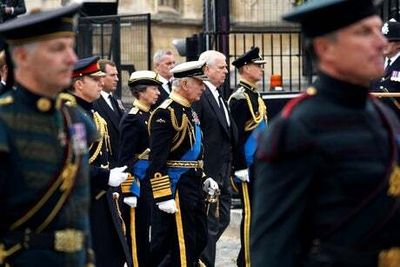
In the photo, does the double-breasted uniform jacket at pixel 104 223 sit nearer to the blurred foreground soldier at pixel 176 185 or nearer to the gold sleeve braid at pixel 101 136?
the gold sleeve braid at pixel 101 136

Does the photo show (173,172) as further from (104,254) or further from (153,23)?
(153,23)

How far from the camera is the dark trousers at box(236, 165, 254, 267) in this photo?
1194 centimetres

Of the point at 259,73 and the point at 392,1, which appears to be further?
the point at 392,1

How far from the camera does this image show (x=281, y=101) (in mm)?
14414

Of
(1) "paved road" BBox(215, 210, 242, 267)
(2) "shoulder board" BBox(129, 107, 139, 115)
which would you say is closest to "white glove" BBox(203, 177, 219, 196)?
(2) "shoulder board" BBox(129, 107, 139, 115)

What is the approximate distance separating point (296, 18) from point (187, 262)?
602 cm

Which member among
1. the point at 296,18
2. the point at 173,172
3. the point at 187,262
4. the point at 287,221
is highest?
the point at 296,18

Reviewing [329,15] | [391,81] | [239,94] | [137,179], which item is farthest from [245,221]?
[329,15]

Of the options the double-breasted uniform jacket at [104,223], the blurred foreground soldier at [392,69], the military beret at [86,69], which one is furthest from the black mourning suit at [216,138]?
the military beret at [86,69]

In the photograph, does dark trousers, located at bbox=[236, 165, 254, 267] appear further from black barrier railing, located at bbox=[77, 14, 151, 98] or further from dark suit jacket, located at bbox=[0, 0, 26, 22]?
black barrier railing, located at bbox=[77, 14, 151, 98]

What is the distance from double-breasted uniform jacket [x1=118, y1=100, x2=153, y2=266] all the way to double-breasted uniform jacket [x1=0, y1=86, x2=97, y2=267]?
600 cm

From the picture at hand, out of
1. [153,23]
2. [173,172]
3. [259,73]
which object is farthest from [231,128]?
[153,23]

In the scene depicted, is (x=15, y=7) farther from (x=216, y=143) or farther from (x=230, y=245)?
(x=216, y=143)

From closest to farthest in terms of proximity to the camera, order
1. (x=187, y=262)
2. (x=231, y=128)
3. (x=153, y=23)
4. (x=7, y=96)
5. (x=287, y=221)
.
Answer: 1. (x=287, y=221)
2. (x=7, y=96)
3. (x=187, y=262)
4. (x=231, y=128)
5. (x=153, y=23)
